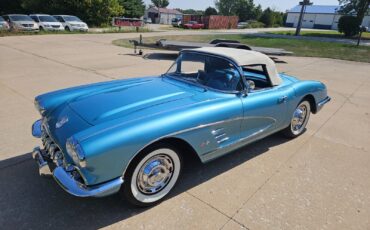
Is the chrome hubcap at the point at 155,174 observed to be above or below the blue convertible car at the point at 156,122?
below

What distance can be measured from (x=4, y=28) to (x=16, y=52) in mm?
9625

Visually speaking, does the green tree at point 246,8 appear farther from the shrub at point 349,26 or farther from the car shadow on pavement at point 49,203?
the car shadow on pavement at point 49,203

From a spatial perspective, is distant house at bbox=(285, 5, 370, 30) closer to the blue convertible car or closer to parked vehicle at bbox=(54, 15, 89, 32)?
parked vehicle at bbox=(54, 15, 89, 32)

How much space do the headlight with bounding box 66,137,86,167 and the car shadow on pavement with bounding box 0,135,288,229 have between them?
585mm

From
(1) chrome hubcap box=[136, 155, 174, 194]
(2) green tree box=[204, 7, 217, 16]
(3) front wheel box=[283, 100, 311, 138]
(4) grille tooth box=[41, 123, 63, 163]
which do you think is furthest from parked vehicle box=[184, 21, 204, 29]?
(1) chrome hubcap box=[136, 155, 174, 194]

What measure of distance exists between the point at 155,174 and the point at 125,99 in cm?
87

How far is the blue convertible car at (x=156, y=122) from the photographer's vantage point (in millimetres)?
2277

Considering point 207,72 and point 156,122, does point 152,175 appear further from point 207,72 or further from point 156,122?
point 207,72

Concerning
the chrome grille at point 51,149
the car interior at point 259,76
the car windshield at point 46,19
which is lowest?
the car windshield at point 46,19

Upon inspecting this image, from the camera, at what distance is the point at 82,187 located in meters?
2.24

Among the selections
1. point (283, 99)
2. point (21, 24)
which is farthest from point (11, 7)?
point (283, 99)

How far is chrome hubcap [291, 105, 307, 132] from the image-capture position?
429 cm

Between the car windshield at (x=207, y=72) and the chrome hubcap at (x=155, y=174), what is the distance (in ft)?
3.73

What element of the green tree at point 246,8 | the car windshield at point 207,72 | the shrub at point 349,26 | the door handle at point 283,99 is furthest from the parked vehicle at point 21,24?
the green tree at point 246,8
